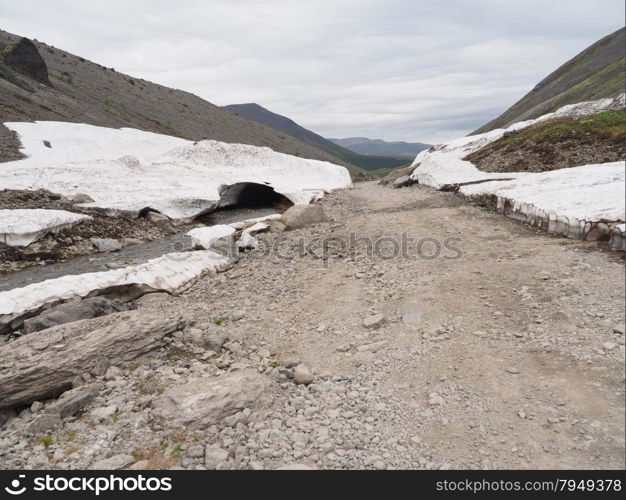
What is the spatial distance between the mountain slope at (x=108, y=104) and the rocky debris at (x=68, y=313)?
27.5 metres

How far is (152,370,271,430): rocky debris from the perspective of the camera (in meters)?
5.54

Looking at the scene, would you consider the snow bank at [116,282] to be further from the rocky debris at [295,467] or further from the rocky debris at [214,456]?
the rocky debris at [295,467]

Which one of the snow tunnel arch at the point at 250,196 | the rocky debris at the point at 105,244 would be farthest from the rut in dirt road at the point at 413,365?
the snow tunnel arch at the point at 250,196

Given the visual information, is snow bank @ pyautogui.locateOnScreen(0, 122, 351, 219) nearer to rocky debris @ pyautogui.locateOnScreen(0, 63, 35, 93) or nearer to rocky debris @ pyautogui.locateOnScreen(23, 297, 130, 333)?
rocky debris @ pyautogui.locateOnScreen(23, 297, 130, 333)

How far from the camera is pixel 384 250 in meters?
12.9

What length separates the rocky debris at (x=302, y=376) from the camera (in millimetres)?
6395

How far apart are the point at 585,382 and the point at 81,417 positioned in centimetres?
706

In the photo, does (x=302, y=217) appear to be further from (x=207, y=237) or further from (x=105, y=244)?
(x=105, y=244)

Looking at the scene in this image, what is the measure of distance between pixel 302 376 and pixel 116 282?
733cm

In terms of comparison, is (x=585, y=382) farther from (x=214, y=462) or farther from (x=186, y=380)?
(x=186, y=380)

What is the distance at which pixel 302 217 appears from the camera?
18.1 m

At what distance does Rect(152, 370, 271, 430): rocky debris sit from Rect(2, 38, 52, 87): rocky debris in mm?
63736

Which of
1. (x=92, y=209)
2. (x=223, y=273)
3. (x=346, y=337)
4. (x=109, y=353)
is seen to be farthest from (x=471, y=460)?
(x=92, y=209)

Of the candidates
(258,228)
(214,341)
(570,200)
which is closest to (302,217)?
(258,228)
